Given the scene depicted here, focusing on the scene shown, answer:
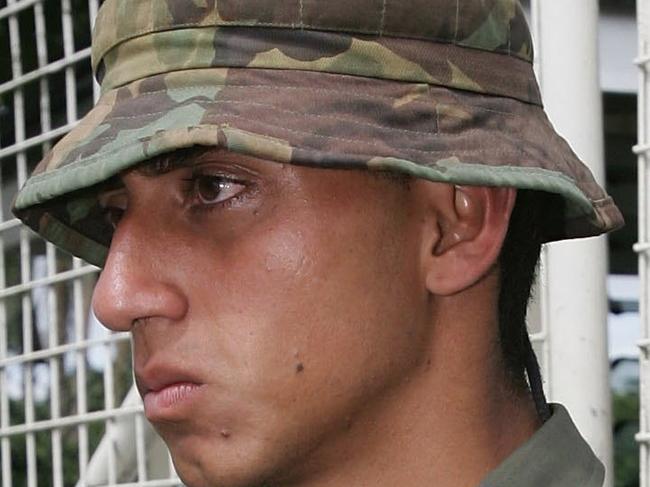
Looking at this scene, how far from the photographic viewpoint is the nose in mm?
1745

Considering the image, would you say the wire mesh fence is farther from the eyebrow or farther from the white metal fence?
the eyebrow

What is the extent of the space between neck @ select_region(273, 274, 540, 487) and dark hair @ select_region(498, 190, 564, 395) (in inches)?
1.8

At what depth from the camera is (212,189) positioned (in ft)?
5.86

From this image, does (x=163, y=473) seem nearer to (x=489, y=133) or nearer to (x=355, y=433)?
(x=355, y=433)

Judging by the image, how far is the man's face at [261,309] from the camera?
173 centimetres

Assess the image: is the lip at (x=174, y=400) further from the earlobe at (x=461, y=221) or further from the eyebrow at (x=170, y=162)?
the earlobe at (x=461, y=221)

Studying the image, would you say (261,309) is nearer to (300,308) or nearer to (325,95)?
(300,308)

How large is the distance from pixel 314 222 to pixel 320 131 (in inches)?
5.4

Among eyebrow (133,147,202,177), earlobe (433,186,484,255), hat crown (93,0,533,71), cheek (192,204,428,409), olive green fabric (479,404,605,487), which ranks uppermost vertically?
hat crown (93,0,533,71)

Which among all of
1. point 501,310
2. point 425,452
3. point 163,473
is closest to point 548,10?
point 501,310

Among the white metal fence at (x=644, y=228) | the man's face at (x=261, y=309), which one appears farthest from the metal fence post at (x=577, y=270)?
the man's face at (x=261, y=309)

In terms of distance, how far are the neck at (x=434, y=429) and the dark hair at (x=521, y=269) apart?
5 centimetres

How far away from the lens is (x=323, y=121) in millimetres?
1665

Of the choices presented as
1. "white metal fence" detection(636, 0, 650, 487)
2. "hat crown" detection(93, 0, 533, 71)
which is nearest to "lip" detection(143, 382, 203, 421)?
"hat crown" detection(93, 0, 533, 71)
